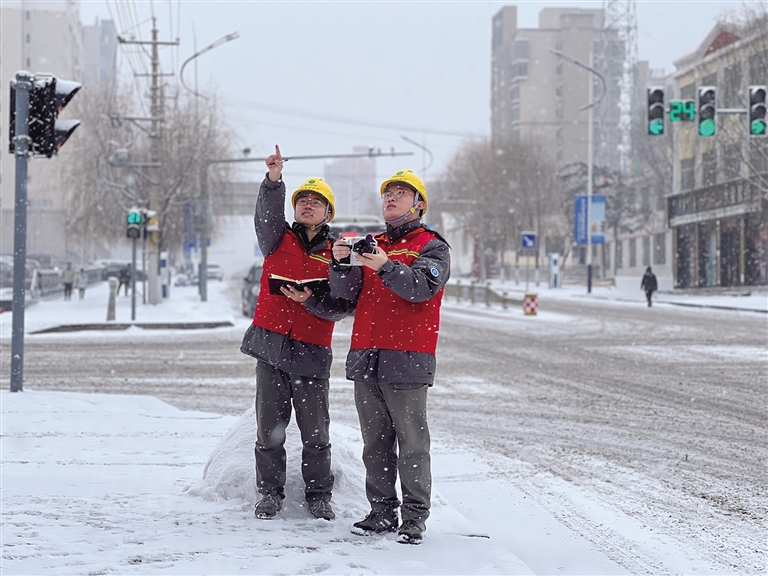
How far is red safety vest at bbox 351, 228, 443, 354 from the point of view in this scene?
4.59 m

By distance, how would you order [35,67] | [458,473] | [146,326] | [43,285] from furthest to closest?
[35,67], [43,285], [146,326], [458,473]

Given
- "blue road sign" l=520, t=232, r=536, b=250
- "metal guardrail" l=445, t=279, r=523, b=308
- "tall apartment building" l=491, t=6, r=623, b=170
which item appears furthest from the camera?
"tall apartment building" l=491, t=6, r=623, b=170

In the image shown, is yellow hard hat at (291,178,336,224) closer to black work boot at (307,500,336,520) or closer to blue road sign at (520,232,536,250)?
black work boot at (307,500,336,520)

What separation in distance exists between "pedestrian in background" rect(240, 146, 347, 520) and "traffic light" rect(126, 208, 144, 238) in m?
19.7

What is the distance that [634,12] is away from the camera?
126125 mm

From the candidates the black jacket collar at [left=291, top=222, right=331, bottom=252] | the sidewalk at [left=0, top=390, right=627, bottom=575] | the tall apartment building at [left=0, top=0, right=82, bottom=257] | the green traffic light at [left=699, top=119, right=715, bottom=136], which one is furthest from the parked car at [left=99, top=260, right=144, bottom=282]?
the black jacket collar at [left=291, top=222, right=331, bottom=252]

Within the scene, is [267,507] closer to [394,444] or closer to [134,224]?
[394,444]

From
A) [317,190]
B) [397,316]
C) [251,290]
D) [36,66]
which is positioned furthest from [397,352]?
[36,66]

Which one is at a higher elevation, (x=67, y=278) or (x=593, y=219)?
(x=593, y=219)

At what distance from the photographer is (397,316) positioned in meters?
4.61

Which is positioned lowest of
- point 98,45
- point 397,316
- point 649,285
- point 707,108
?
point 649,285

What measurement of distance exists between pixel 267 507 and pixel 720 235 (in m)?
45.3

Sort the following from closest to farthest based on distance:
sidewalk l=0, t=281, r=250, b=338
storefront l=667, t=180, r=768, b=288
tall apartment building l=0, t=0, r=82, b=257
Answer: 1. sidewalk l=0, t=281, r=250, b=338
2. storefront l=667, t=180, r=768, b=288
3. tall apartment building l=0, t=0, r=82, b=257

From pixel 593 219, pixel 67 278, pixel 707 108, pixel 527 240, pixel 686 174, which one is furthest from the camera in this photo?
pixel 686 174
